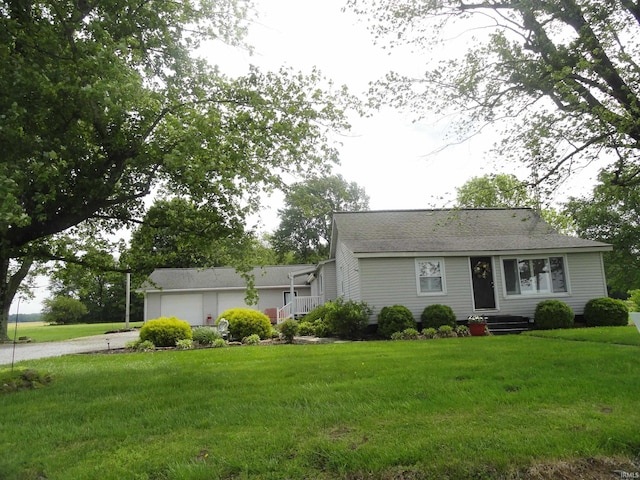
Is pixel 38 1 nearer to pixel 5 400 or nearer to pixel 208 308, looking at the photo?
pixel 5 400

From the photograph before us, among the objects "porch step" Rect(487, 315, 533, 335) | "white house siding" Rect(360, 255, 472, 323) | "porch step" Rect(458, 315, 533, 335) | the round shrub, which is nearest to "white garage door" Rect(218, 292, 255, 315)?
"white house siding" Rect(360, 255, 472, 323)

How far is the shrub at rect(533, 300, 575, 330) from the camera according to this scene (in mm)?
15688

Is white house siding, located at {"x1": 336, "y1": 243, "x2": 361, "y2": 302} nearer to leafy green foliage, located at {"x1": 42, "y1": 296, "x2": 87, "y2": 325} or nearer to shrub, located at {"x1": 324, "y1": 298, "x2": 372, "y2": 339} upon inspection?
shrub, located at {"x1": 324, "y1": 298, "x2": 372, "y2": 339}

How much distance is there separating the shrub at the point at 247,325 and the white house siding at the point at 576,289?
900 centimetres

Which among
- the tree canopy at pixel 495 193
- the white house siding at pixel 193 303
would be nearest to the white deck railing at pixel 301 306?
the white house siding at pixel 193 303

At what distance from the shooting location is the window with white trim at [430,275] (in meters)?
16.7

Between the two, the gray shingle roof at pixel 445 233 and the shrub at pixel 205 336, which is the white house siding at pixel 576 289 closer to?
the gray shingle roof at pixel 445 233

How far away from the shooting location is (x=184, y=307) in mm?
30172

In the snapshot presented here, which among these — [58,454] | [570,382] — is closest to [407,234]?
[570,382]

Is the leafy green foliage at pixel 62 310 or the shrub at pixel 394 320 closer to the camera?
the shrub at pixel 394 320

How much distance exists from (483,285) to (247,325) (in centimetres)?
968

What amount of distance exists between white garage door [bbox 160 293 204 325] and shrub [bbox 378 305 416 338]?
18218 millimetres

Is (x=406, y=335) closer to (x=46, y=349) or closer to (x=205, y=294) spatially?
(x=46, y=349)

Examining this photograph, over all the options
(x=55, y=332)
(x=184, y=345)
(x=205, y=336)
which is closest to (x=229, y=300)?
(x=55, y=332)
